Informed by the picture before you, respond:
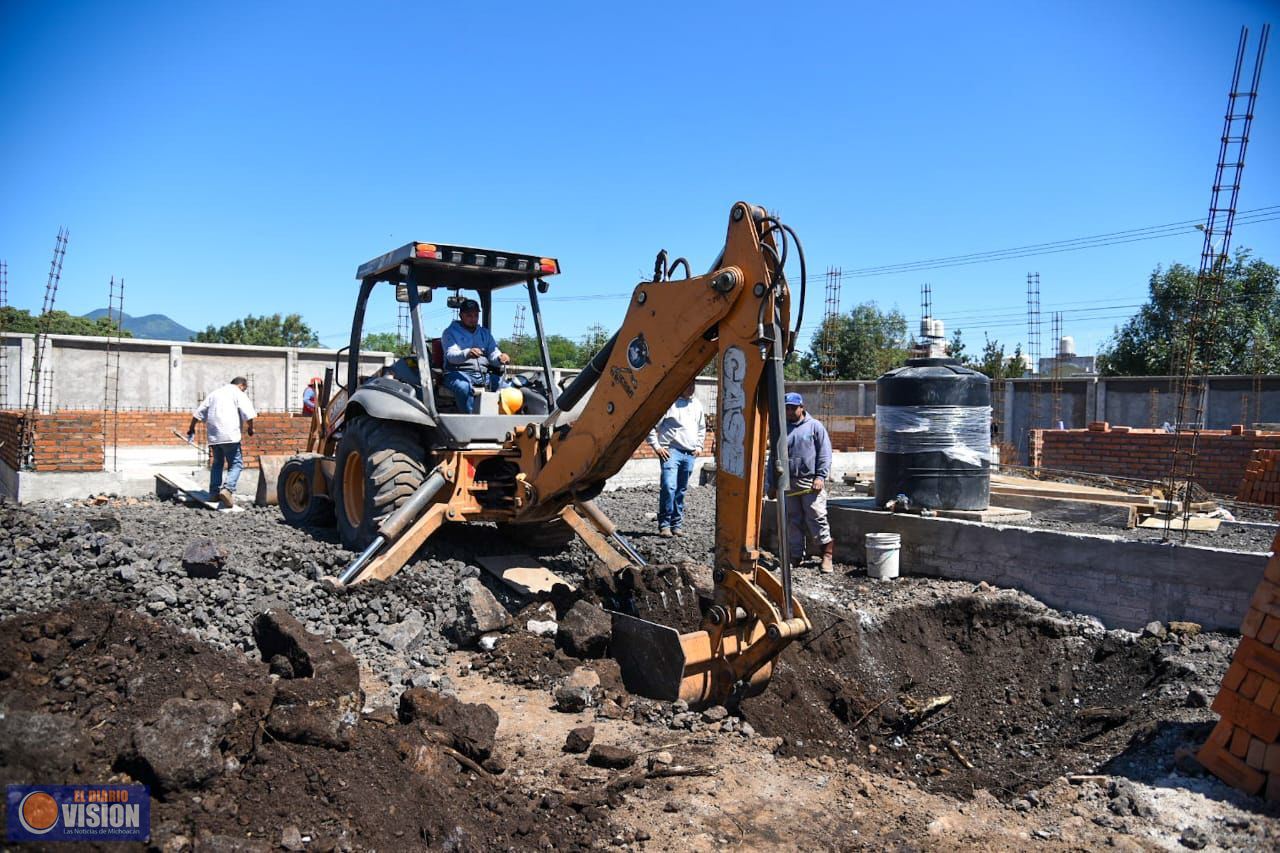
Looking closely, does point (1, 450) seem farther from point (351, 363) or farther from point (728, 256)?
point (728, 256)

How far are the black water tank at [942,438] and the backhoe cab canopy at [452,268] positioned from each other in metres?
3.19

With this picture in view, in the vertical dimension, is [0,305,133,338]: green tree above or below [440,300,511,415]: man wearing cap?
above

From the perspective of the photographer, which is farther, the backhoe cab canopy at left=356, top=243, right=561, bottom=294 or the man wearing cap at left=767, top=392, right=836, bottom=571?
the man wearing cap at left=767, top=392, right=836, bottom=571

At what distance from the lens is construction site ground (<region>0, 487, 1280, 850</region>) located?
118 inches

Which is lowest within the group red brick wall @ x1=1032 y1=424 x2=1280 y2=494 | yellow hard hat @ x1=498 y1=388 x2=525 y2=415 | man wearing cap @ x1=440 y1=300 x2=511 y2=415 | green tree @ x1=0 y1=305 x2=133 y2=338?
red brick wall @ x1=1032 y1=424 x2=1280 y2=494

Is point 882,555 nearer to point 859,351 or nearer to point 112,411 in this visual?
point 112,411

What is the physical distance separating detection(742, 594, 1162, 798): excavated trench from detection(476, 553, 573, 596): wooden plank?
1851 millimetres

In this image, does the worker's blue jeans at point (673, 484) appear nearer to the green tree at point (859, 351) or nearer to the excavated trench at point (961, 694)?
the excavated trench at point (961, 694)

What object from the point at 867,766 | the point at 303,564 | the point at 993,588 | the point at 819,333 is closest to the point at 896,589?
the point at 993,588

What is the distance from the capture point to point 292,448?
13.2 m

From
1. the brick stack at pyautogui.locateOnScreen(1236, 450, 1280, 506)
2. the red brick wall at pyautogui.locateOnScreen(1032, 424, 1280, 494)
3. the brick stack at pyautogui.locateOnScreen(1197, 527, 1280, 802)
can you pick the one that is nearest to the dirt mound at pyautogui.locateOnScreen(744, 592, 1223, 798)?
the brick stack at pyautogui.locateOnScreen(1197, 527, 1280, 802)

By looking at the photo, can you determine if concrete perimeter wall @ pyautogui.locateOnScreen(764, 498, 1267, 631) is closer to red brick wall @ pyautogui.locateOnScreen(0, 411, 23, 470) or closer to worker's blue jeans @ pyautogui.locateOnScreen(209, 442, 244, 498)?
worker's blue jeans @ pyautogui.locateOnScreen(209, 442, 244, 498)

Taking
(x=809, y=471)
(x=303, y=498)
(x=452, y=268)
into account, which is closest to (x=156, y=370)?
(x=303, y=498)

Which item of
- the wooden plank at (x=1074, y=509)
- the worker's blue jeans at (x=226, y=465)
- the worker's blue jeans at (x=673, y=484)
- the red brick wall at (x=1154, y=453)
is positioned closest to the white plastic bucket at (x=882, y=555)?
the worker's blue jeans at (x=673, y=484)
